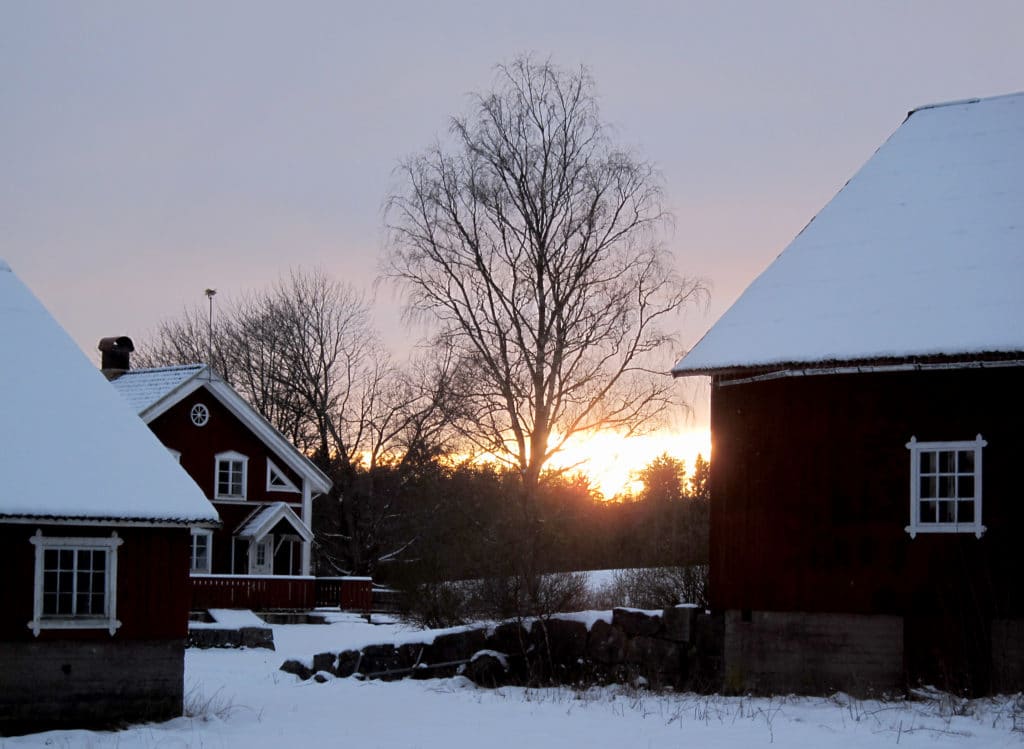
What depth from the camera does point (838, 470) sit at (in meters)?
19.8

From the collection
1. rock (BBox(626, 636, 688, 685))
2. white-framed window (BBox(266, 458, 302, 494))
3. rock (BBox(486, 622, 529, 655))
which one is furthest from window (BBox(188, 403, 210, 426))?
rock (BBox(626, 636, 688, 685))

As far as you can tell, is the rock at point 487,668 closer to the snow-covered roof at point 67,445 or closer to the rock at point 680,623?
the rock at point 680,623

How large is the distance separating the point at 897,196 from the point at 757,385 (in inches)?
146

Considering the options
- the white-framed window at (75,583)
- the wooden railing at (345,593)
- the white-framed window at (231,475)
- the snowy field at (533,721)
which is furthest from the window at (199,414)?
the white-framed window at (75,583)

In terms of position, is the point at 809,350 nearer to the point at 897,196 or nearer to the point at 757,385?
the point at 757,385

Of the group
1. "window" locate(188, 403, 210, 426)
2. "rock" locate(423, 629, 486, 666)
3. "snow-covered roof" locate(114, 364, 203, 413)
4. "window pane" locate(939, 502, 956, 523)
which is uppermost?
"snow-covered roof" locate(114, 364, 203, 413)

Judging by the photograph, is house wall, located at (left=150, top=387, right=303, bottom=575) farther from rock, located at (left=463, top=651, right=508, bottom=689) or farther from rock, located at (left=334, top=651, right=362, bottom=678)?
rock, located at (left=463, top=651, right=508, bottom=689)

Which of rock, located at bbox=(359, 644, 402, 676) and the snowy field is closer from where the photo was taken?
the snowy field

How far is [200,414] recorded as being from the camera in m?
37.4

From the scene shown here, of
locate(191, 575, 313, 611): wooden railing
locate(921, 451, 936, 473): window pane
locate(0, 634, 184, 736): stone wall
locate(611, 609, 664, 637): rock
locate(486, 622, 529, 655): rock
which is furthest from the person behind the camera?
locate(191, 575, 313, 611): wooden railing

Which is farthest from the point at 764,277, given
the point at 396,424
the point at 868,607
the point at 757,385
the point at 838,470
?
the point at 396,424

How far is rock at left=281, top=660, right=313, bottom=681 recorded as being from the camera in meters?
23.6

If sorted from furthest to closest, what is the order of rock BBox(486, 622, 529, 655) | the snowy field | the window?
1. the window
2. rock BBox(486, 622, 529, 655)
3. the snowy field

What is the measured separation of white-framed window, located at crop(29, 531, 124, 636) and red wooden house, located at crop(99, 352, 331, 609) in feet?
54.0
